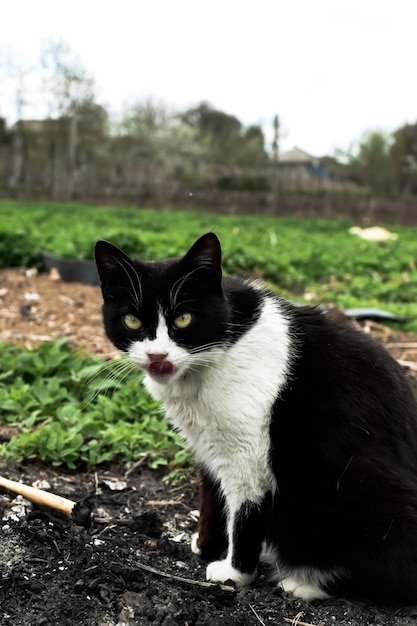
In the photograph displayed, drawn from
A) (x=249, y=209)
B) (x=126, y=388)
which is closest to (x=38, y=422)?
(x=126, y=388)

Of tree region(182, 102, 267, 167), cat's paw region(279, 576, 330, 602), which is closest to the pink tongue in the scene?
cat's paw region(279, 576, 330, 602)

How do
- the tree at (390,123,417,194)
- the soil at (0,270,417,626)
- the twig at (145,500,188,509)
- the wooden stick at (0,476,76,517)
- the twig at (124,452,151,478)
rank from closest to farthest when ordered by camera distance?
the soil at (0,270,417,626), the wooden stick at (0,476,76,517), the twig at (145,500,188,509), the twig at (124,452,151,478), the tree at (390,123,417,194)

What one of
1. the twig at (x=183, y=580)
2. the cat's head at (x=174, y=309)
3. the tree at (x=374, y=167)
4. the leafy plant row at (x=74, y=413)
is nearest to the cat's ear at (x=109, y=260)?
the cat's head at (x=174, y=309)

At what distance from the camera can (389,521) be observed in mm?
2320

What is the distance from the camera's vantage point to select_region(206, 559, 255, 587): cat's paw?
8.38ft

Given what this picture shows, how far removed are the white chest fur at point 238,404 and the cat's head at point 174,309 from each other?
8 cm

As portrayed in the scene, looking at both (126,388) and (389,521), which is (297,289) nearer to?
(126,388)

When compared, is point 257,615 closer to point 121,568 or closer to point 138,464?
point 121,568

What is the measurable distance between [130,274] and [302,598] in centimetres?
137

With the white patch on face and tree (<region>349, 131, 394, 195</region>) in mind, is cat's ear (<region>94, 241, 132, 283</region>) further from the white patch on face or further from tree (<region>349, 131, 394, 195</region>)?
tree (<region>349, 131, 394, 195</region>)

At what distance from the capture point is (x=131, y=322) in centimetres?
256

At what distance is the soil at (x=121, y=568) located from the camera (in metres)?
2.13

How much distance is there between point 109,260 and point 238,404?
2.41ft

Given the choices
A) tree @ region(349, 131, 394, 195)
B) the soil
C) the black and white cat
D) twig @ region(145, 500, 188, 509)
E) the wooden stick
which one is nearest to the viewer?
the soil
